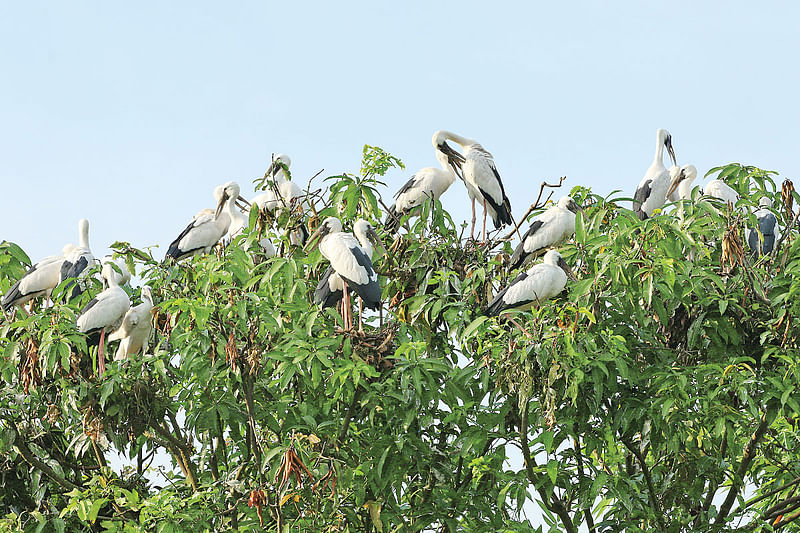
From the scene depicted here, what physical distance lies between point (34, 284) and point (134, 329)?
156cm

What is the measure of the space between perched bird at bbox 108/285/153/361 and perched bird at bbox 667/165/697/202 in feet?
20.5

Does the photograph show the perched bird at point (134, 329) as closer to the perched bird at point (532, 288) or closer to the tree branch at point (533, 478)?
the perched bird at point (532, 288)

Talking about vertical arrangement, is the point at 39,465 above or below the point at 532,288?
below

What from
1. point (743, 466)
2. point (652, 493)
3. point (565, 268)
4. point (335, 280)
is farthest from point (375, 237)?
point (743, 466)

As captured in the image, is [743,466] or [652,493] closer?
[652,493]

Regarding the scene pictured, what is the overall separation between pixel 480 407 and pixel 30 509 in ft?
14.3

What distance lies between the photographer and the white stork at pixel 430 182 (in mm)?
11023

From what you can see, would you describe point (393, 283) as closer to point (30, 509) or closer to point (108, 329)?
point (108, 329)

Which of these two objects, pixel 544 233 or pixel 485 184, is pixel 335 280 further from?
pixel 485 184

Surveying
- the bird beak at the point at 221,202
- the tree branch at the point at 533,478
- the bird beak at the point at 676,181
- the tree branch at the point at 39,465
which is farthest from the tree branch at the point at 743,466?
the bird beak at the point at 221,202

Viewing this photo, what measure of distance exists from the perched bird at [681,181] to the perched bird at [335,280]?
484 cm

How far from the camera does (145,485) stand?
8.73m

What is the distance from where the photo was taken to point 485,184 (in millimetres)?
11617

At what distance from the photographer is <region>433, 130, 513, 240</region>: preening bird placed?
1158cm
